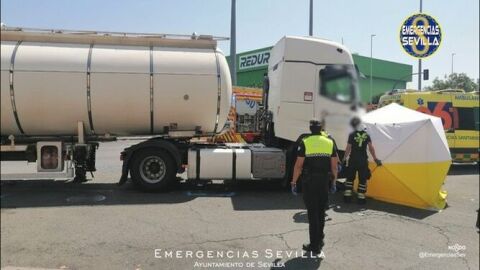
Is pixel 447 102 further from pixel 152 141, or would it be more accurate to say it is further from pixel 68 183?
pixel 68 183

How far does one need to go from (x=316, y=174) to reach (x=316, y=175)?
1 cm

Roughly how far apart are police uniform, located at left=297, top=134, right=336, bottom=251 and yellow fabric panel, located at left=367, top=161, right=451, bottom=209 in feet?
10.9

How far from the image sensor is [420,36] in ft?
7.86

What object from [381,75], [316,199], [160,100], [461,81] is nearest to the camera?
[381,75]

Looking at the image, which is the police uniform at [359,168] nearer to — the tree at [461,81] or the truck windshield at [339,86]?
the tree at [461,81]

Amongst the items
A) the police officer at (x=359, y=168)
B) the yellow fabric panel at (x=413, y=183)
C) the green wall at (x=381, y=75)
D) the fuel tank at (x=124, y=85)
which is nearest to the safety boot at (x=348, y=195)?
the police officer at (x=359, y=168)

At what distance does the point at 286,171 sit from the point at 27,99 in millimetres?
5305

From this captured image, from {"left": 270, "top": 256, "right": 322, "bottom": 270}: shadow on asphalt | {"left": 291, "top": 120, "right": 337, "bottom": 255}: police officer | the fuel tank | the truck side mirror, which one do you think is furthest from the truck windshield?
the truck side mirror

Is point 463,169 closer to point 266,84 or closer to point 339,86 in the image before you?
point 266,84

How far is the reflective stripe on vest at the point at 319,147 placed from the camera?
5.35 m

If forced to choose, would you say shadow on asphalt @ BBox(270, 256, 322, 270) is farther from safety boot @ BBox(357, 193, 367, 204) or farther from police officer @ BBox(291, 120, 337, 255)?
safety boot @ BBox(357, 193, 367, 204)

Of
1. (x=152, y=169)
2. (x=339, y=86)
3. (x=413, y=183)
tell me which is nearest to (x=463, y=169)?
(x=413, y=183)

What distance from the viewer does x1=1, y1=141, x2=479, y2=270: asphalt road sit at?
12.9 ft

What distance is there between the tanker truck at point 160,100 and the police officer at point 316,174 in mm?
1996
